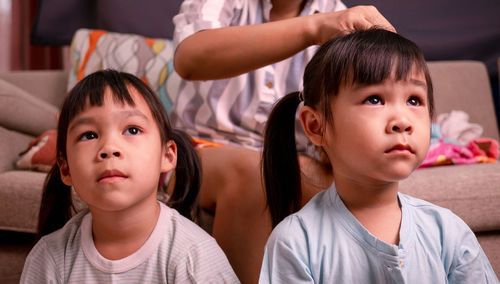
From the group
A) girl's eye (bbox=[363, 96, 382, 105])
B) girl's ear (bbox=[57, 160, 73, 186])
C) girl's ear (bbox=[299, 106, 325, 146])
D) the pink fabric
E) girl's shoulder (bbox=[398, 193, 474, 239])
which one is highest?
girl's eye (bbox=[363, 96, 382, 105])

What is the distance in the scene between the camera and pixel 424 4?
6.93ft

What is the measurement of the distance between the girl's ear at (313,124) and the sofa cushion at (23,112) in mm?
1054

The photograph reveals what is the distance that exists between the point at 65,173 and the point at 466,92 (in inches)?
60.3

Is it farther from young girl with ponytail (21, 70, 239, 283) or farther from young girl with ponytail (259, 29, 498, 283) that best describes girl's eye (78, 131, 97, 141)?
young girl with ponytail (259, 29, 498, 283)

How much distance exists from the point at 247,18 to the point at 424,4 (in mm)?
1127

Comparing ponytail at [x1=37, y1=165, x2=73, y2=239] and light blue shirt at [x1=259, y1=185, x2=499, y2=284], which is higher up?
light blue shirt at [x1=259, y1=185, x2=499, y2=284]

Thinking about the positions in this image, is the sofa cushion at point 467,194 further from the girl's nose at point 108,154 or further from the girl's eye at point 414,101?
the girl's nose at point 108,154

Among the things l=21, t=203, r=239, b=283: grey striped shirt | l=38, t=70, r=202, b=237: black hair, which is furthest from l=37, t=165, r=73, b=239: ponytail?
l=21, t=203, r=239, b=283: grey striped shirt

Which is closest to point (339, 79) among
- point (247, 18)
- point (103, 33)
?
point (247, 18)

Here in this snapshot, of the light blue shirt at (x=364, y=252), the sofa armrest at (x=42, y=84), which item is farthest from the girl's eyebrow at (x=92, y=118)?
the sofa armrest at (x=42, y=84)

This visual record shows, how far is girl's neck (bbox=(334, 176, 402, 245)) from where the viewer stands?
32.1 inches

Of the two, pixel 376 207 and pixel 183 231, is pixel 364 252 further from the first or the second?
pixel 183 231

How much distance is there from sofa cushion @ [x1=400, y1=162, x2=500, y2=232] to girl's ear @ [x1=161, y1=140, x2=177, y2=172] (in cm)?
54

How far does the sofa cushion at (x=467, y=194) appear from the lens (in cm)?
119
